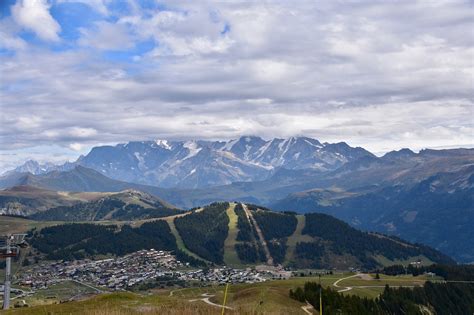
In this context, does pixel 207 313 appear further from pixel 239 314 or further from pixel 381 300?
pixel 381 300

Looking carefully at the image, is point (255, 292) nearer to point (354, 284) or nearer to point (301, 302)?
point (301, 302)

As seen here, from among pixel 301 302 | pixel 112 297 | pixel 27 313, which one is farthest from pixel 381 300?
pixel 27 313

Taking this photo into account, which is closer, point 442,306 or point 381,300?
point 381,300

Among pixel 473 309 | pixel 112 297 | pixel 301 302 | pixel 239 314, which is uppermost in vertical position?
pixel 239 314

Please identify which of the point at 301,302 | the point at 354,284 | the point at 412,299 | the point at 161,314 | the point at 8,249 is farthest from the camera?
the point at 354,284

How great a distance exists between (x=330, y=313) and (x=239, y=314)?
2445 inches

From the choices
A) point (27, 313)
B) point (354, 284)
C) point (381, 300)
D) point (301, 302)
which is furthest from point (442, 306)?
point (27, 313)

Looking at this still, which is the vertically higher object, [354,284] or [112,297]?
[112,297]

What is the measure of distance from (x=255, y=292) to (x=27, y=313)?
59125 mm

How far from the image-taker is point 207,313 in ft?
74.3

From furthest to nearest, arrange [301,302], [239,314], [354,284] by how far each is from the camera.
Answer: [354,284], [301,302], [239,314]

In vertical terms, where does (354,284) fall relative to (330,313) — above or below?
below

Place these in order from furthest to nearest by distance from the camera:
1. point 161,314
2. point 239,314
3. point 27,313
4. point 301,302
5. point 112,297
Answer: point 301,302 < point 112,297 < point 27,313 < point 239,314 < point 161,314

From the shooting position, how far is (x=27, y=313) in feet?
180
